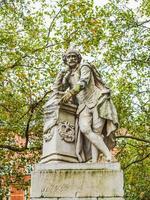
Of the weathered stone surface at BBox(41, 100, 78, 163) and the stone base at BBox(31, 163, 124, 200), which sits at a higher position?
the weathered stone surface at BBox(41, 100, 78, 163)

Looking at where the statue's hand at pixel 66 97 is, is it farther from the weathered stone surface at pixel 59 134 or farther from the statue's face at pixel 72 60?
the statue's face at pixel 72 60

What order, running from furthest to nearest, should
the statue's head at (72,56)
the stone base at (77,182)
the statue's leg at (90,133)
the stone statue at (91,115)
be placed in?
the statue's head at (72,56)
the stone statue at (91,115)
the statue's leg at (90,133)
the stone base at (77,182)

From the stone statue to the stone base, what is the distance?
0.33 m

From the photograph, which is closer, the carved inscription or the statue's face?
the carved inscription

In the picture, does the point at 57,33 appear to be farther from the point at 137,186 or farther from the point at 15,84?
the point at 137,186

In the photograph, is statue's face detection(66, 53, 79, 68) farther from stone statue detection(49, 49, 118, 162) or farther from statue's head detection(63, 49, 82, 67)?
stone statue detection(49, 49, 118, 162)

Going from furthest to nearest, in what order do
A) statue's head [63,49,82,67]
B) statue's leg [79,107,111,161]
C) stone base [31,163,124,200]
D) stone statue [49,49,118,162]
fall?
statue's head [63,49,82,67], stone statue [49,49,118,162], statue's leg [79,107,111,161], stone base [31,163,124,200]

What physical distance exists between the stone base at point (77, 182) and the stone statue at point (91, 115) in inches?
13.1

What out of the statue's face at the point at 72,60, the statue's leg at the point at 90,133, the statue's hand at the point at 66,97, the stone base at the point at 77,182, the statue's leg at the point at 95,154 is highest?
the statue's face at the point at 72,60

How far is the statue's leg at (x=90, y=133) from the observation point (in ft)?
30.4

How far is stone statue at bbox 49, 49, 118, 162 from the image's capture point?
9.41 metres

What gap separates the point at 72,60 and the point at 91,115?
1.23 metres

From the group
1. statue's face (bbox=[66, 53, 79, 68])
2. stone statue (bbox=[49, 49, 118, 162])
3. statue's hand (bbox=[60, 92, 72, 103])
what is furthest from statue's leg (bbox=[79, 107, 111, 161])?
statue's face (bbox=[66, 53, 79, 68])

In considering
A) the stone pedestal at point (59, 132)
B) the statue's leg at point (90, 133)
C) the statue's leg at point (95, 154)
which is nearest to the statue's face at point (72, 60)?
the stone pedestal at point (59, 132)
